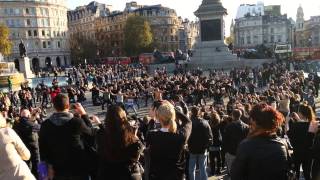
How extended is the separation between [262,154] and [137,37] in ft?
320

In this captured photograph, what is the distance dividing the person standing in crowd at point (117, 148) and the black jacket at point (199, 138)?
3274 millimetres

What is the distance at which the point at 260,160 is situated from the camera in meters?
4.32

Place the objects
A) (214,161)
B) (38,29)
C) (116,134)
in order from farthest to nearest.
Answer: (38,29) < (214,161) < (116,134)

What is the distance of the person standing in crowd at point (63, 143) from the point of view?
565 centimetres

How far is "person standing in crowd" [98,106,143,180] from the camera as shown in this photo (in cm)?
514

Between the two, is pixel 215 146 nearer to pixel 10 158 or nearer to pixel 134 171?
pixel 134 171

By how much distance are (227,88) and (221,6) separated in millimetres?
25949

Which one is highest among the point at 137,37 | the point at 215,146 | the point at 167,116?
the point at 137,37

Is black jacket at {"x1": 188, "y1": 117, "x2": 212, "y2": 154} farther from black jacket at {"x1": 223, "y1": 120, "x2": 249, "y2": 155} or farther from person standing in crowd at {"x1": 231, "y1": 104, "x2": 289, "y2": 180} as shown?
person standing in crowd at {"x1": 231, "y1": 104, "x2": 289, "y2": 180}

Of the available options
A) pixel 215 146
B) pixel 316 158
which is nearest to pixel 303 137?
pixel 316 158

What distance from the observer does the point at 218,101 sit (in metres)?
24.4

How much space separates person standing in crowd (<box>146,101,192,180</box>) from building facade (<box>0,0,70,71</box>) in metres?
99.2

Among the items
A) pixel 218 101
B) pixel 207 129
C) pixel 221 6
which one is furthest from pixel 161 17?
pixel 207 129

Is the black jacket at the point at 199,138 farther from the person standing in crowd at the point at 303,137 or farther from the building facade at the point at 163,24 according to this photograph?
the building facade at the point at 163,24
